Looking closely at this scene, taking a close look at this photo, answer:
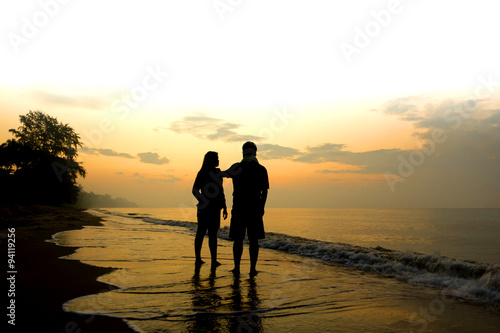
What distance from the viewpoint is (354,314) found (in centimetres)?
396

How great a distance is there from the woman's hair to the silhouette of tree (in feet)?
122

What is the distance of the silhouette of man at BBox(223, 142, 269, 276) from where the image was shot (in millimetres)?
6238

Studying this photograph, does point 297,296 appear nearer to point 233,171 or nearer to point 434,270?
point 233,171

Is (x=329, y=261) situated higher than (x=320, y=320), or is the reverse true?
(x=320, y=320)

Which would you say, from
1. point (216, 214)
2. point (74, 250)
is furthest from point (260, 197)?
point (74, 250)

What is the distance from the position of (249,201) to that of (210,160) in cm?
133

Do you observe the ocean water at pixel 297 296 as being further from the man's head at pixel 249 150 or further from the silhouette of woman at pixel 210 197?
the man's head at pixel 249 150

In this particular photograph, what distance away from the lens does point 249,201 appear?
6230 mm

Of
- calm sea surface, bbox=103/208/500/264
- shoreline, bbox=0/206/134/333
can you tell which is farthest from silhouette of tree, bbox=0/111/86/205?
shoreline, bbox=0/206/134/333

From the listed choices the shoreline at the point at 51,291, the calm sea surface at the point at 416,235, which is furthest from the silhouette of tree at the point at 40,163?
the shoreline at the point at 51,291

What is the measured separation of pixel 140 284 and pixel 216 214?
209 cm

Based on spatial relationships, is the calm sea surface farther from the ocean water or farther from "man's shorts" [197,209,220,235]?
"man's shorts" [197,209,220,235]

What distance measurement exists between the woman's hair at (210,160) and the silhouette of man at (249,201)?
2.40ft

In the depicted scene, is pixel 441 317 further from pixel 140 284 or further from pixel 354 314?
pixel 140 284
